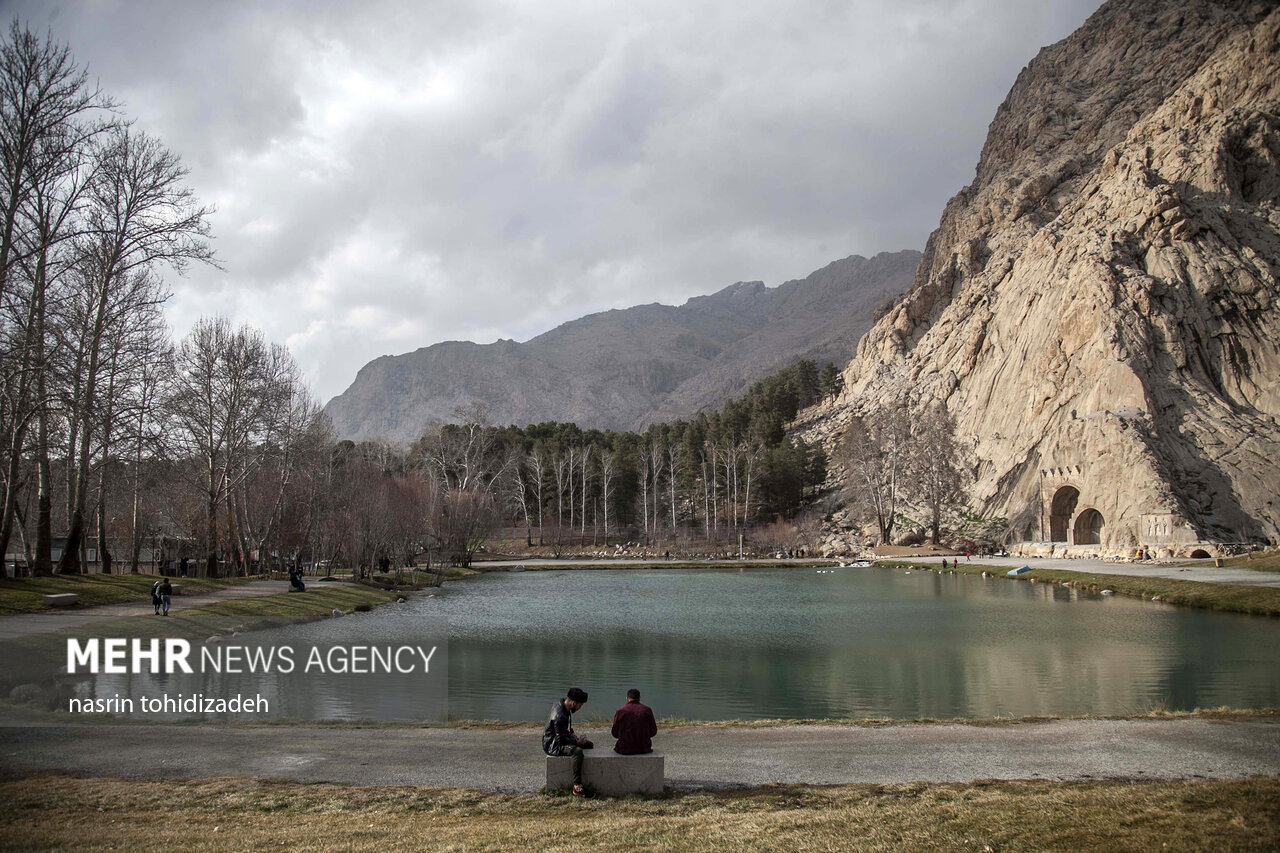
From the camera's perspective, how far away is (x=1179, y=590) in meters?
33.2

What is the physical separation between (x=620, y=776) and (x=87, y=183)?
2382 cm

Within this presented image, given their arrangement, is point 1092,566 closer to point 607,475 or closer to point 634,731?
point 634,731

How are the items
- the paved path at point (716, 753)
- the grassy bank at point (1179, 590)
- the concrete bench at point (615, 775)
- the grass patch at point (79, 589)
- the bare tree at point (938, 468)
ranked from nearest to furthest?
the concrete bench at point (615, 775) < the paved path at point (716, 753) < the grass patch at point (79, 589) < the grassy bank at point (1179, 590) < the bare tree at point (938, 468)

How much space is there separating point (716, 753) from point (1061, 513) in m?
61.9

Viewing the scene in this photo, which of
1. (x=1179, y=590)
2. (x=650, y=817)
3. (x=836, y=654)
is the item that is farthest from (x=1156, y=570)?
(x=650, y=817)

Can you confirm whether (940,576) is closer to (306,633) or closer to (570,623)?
(570,623)

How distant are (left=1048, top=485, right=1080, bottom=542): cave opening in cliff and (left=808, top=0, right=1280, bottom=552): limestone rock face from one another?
0.13 m

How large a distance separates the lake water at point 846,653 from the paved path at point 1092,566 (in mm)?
4446

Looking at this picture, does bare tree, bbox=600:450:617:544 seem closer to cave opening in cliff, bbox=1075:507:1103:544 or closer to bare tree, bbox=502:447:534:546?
bare tree, bbox=502:447:534:546

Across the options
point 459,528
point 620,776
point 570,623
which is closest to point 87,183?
point 570,623

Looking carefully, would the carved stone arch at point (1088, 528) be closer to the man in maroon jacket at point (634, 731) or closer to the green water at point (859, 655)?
the green water at point (859, 655)

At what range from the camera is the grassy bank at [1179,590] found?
28.9m

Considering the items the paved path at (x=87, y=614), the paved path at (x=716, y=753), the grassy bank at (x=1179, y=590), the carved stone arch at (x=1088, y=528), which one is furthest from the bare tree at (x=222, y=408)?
the carved stone arch at (x=1088, y=528)

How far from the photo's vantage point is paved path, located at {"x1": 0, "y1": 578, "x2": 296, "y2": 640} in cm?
1919
